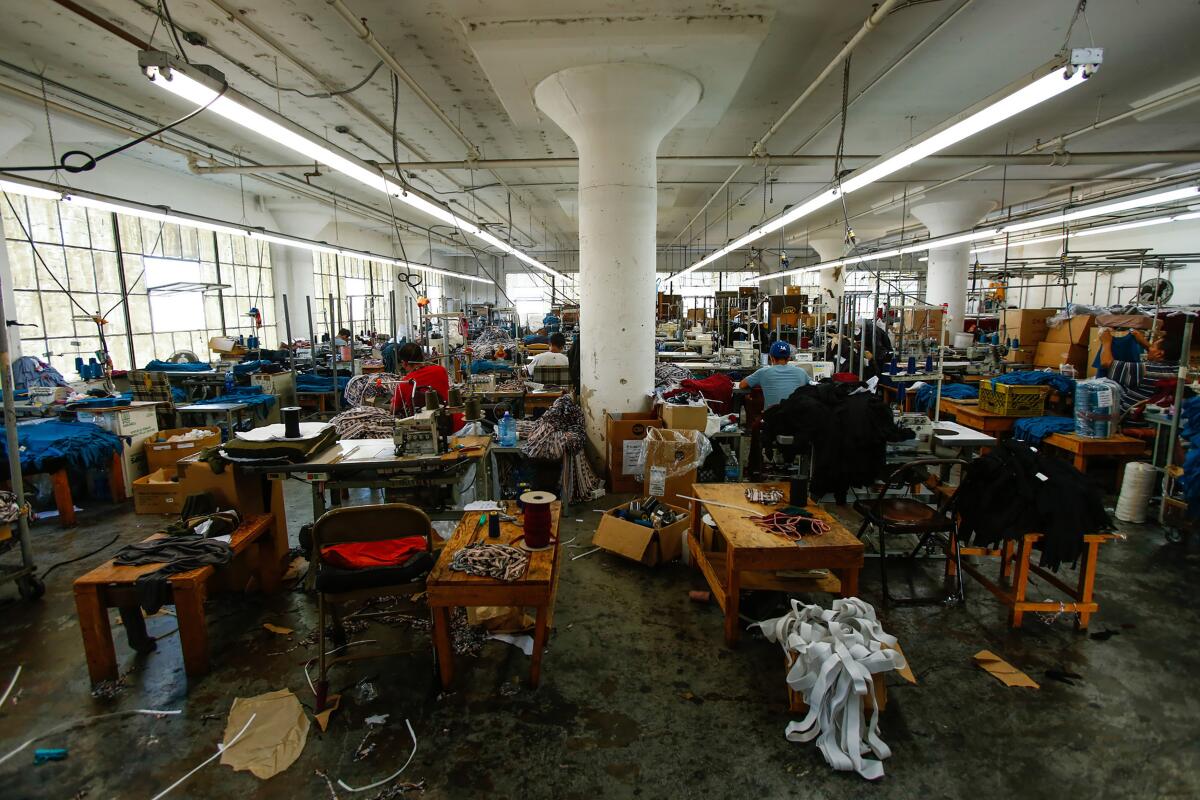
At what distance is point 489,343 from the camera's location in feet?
42.3

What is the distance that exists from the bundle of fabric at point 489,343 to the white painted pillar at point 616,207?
18.1ft

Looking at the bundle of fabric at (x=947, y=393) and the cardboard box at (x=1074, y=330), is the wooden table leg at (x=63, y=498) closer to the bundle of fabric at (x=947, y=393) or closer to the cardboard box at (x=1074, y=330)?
the bundle of fabric at (x=947, y=393)

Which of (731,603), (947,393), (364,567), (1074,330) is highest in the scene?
(1074,330)

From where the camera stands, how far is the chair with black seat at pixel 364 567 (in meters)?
2.51

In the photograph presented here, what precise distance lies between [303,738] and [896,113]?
27.7ft

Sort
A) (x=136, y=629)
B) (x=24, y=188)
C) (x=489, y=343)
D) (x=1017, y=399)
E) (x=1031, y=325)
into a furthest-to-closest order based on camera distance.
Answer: (x=489, y=343) < (x=1031, y=325) < (x=1017, y=399) < (x=24, y=188) < (x=136, y=629)

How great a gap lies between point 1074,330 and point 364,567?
10195mm

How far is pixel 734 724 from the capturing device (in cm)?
249

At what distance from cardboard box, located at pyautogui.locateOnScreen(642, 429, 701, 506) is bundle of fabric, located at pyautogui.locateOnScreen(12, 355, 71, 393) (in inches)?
292

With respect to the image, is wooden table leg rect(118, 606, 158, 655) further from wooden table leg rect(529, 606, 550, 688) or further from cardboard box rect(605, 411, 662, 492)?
cardboard box rect(605, 411, 662, 492)

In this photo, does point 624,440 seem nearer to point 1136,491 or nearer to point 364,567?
point 364,567

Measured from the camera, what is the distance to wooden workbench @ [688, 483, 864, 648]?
2.70 meters

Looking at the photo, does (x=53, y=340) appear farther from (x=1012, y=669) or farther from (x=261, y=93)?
(x=1012, y=669)

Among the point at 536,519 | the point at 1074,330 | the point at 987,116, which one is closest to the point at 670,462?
the point at 536,519
